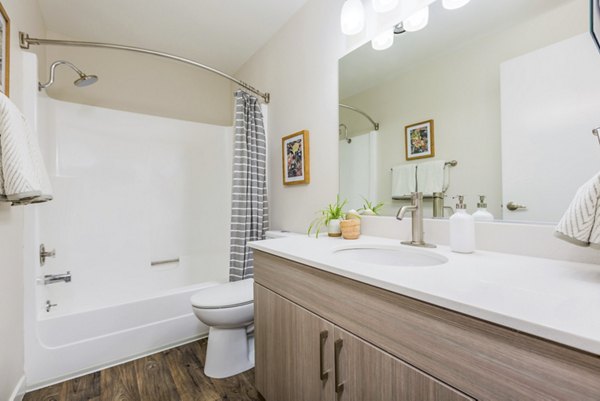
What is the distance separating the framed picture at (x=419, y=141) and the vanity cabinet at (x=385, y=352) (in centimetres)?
74

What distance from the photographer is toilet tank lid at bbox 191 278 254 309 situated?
1461mm

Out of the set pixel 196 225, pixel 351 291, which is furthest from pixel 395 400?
pixel 196 225

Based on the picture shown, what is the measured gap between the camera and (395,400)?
25.5 inches

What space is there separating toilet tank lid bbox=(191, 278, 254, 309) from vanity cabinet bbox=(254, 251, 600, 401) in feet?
1.12

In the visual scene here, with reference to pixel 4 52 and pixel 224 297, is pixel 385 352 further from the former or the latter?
pixel 4 52

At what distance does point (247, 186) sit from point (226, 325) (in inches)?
38.4

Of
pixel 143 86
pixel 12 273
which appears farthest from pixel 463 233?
pixel 143 86

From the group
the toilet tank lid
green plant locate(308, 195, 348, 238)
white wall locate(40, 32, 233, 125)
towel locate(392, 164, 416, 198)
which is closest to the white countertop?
towel locate(392, 164, 416, 198)

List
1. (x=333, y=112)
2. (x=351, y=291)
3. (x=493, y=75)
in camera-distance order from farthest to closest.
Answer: (x=333, y=112), (x=493, y=75), (x=351, y=291)

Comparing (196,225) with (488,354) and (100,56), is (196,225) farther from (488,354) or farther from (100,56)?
(488,354)

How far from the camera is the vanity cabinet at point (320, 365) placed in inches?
24.7

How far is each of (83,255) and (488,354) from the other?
8.38ft

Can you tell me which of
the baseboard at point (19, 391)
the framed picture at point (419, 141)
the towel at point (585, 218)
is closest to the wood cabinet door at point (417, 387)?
the towel at point (585, 218)

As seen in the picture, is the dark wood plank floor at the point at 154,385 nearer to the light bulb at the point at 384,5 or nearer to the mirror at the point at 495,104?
the mirror at the point at 495,104
